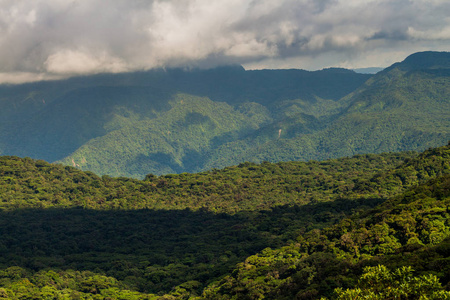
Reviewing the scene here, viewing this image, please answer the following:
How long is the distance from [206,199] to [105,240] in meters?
53.2

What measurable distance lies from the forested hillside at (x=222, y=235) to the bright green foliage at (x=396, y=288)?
24 centimetres

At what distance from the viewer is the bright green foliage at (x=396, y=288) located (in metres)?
30.6

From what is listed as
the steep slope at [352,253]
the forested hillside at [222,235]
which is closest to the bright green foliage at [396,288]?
the forested hillside at [222,235]

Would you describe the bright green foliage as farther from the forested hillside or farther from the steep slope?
the steep slope

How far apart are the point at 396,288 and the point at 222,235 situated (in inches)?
4121

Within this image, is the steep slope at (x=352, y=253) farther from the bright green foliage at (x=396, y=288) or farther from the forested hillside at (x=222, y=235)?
the bright green foliage at (x=396, y=288)

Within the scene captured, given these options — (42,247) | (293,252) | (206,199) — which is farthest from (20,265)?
(206,199)

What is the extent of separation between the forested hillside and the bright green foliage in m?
0.24

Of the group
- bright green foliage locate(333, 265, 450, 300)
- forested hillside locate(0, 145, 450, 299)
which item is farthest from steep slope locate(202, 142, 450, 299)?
bright green foliage locate(333, 265, 450, 300)

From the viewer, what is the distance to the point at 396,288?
105ft

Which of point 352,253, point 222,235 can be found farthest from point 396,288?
point 222,235

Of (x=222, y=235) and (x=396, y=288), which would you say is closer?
(x=396, y=288)

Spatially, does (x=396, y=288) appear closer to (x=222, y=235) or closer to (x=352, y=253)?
(x=352, y=253)

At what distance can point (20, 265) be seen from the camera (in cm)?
10731
